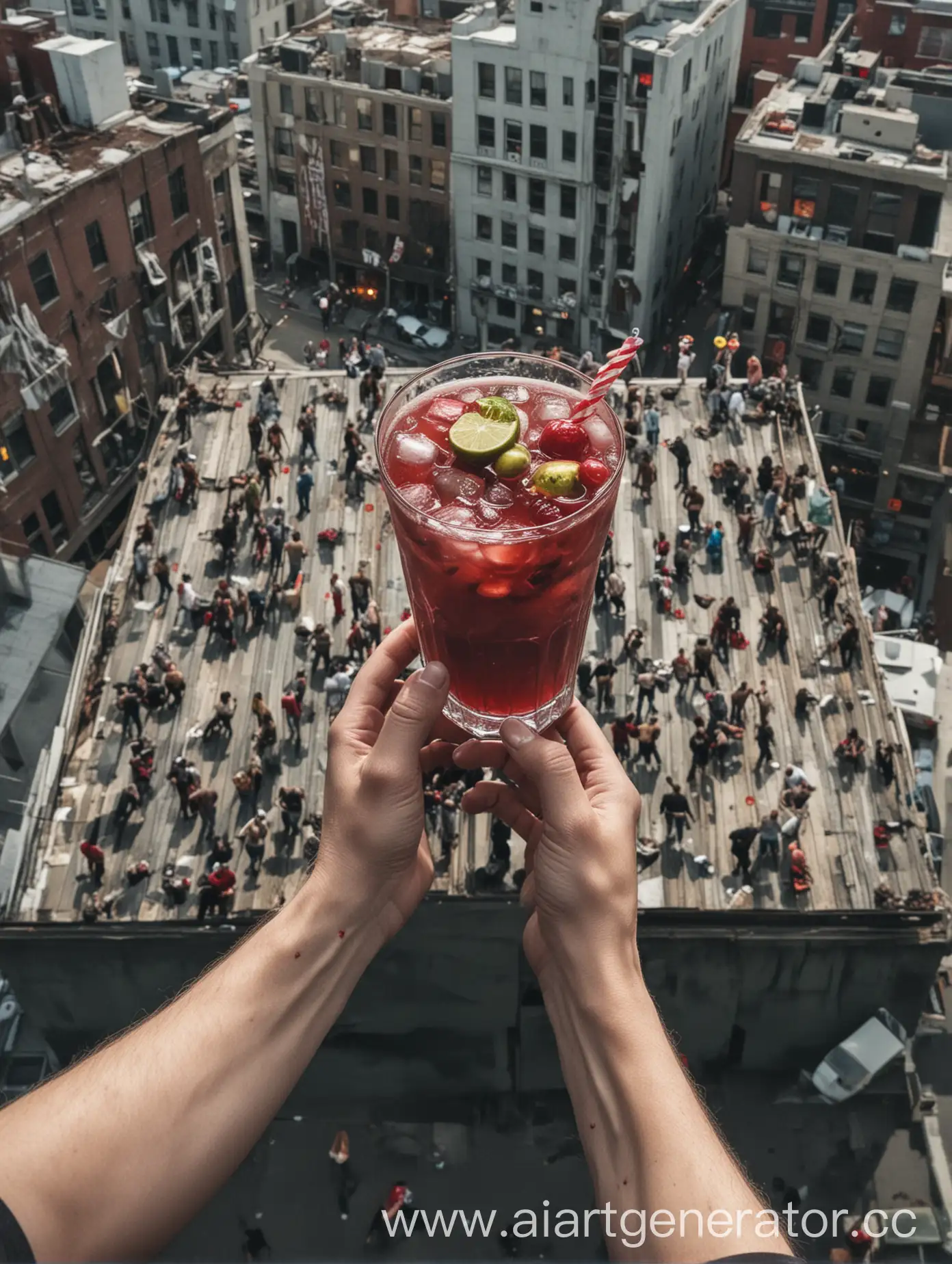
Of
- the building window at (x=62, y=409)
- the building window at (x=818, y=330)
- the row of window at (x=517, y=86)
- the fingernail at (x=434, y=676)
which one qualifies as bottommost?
the building window at (x=818, y=330)

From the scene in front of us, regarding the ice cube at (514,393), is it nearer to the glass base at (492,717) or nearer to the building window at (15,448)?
the glass base at (492,717)

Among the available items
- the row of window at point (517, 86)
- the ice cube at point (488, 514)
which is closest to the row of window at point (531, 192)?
the row of window at point (517, 86)

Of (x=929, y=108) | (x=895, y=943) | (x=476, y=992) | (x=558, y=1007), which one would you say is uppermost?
(x=558, y=1007)

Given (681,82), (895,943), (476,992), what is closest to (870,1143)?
(895,943)

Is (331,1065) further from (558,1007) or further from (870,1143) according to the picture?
(558,1007)

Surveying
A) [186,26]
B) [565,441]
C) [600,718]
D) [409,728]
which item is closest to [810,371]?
[600,718]

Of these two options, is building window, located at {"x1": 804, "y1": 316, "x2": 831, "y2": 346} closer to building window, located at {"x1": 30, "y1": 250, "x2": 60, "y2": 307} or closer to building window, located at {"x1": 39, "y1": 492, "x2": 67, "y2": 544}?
building window, located at {"x1": 30, "y1": 250, "x2": 60, "y2": 307}
